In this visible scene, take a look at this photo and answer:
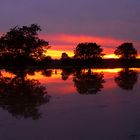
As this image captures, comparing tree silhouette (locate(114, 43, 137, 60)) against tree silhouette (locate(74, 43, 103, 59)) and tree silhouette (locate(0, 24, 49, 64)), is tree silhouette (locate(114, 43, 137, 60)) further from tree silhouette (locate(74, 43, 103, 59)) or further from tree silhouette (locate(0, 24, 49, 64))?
tree silhouette (locate(0, 24, 49, 64))

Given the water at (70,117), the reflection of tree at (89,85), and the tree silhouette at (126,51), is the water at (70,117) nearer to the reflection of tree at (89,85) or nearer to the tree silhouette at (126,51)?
the reflection of tree at (89,85)

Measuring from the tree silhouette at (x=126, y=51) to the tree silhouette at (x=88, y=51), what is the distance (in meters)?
12.6

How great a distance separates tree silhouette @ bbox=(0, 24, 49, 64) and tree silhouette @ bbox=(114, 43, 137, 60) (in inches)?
1921

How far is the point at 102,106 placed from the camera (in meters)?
20.0

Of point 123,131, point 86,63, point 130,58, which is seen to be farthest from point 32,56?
point 123,131

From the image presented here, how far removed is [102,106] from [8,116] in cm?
490

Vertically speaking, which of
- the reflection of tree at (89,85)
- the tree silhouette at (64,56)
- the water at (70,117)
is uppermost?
the tree silhouette at (64,56)

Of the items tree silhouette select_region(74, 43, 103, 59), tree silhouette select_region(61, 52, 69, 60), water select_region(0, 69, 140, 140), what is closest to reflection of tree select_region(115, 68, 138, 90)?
water select_region(0, 69, 140, 140)

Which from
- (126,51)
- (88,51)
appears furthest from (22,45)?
(126,51)

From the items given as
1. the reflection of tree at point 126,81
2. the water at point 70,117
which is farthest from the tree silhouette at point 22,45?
the water at point 70,117

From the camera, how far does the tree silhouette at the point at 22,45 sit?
73250 millimetres

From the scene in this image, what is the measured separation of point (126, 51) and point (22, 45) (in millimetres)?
50951

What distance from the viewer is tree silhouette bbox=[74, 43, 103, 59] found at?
10606 centimetres

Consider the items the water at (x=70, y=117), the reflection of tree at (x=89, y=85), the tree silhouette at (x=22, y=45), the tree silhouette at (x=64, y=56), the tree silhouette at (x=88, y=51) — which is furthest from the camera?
the tree silhouette at (x=64, y=56)
